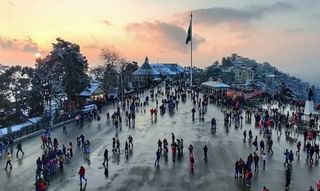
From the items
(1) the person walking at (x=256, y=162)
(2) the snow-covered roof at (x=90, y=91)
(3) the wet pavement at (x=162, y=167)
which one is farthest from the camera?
(2) the snow-covered roof at (x=90, y=91)

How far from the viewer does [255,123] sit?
4403 cm

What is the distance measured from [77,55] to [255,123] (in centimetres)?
2778

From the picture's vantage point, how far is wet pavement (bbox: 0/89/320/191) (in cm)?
2431

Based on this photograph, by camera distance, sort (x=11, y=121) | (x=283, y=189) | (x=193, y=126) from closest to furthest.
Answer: (x=283, y=189)
(x=193, y=126)
(x=11, y=121)


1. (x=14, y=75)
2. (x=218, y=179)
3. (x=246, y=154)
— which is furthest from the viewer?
(x=14, y=75)

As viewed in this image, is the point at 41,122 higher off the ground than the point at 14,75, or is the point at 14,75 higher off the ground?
the point at 14,75

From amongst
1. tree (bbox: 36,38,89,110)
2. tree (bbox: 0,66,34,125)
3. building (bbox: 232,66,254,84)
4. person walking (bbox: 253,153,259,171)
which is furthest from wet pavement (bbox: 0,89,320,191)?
building (bbox: 232,66,254,84)

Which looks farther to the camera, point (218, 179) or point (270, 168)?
point (270, 168)

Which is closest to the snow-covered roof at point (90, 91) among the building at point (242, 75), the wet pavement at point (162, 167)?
the wet pavement at point (162, 167)

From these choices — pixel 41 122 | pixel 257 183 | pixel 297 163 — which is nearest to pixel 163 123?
pixel 41 122

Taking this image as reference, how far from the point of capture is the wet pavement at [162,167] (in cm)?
2431

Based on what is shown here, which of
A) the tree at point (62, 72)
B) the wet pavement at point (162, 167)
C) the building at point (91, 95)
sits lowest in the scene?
the wet pavement at point (162, 167)

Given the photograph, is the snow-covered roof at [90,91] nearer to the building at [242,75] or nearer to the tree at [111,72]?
the tree at [111,72]

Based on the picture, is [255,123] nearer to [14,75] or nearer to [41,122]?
[41,122]
